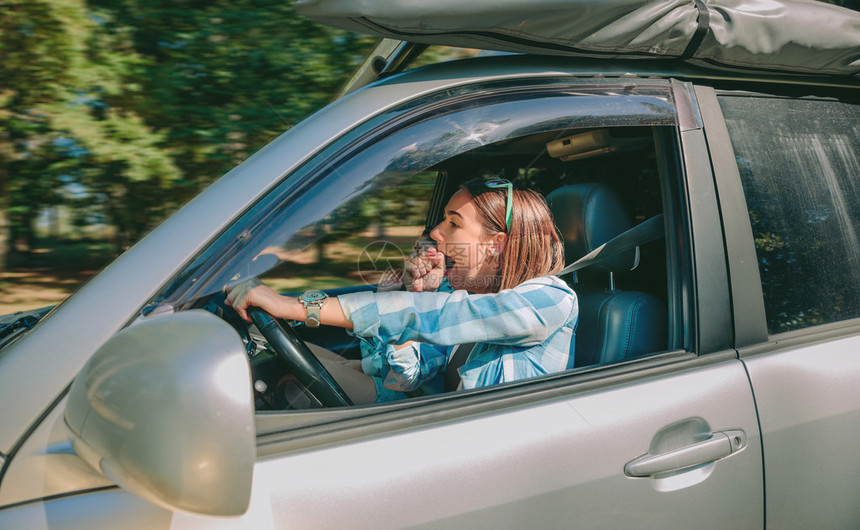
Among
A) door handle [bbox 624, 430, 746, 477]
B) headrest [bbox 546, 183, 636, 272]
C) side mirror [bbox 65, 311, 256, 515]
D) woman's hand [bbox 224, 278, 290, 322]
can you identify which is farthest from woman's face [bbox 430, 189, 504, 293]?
side mirror [bbox 65, 311, 256, 515]

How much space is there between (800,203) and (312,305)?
1165 mm

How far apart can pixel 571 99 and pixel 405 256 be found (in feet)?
2.45

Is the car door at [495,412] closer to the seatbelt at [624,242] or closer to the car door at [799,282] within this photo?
the car door at [799,282]

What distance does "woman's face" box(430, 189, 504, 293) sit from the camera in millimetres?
1701

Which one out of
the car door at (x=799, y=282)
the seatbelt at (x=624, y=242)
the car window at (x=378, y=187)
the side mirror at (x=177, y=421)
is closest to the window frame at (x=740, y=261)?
the car door at (x=799, y=282)

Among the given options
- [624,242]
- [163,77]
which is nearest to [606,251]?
[624,242]

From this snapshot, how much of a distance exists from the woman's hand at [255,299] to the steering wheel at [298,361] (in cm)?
5

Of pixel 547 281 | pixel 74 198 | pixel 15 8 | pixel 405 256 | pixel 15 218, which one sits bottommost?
pixel 15 218

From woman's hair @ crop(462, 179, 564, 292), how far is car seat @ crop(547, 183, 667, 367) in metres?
0.19

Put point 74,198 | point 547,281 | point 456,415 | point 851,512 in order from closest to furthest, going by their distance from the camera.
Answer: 1. point 456,415
2. point 851,512
3. point 547,281
4. point 74,198

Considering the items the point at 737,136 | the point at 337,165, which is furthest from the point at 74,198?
the point at 737,136

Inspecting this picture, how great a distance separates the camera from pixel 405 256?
194cm

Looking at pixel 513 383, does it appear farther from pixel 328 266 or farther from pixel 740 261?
pixel 328 266

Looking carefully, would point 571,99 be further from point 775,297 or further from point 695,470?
point 695,470
